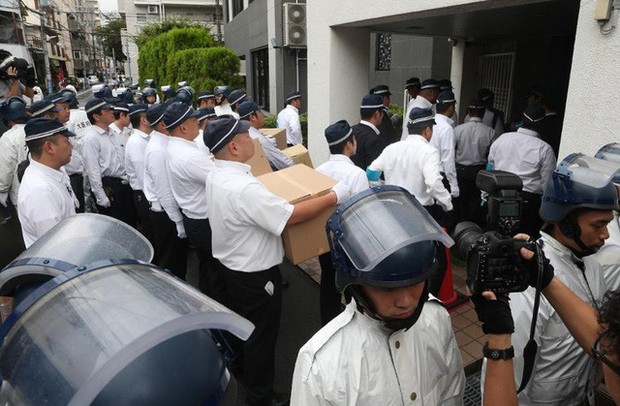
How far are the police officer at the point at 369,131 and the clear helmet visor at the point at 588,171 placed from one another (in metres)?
3.28

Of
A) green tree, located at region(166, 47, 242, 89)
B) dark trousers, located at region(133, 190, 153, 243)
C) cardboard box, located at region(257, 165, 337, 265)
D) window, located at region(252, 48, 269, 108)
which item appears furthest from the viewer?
window, located at region(252, 48, 269, 108)

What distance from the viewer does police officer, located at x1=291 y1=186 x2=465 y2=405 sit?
1.42 meters

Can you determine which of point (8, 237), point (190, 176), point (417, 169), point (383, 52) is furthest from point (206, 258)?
point (383, 52)

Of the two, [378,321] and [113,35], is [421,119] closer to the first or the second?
[378,321]

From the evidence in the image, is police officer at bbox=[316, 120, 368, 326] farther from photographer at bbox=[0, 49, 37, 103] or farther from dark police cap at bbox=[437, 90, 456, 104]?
photographer at bbox=[0, 49, 37, 103]

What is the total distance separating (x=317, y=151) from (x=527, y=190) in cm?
399

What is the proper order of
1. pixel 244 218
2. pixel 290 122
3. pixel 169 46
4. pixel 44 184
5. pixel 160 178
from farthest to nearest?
1. pixel 169 46
2. pixel 290 122
3. pixel 160 178
4. pixel 44 184
5. pixel 244 218

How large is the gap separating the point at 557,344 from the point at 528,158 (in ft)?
11.1

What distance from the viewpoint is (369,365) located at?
148cm

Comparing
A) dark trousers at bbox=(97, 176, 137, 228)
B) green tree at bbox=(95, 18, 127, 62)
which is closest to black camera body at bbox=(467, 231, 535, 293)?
dark trousers at bbox=(97, 176, 137, 228)

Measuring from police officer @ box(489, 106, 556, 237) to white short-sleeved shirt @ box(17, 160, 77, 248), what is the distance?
436 cm

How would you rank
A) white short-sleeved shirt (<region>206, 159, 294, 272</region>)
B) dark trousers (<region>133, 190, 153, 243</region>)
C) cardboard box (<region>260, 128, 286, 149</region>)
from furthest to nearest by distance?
cardboard box (<region>260, 128, 286, 149</region>)
dark trousers (<region>133, 190, 153, 243</region>)
white short-sleeved shirt (<region>206, 159, 294, 272</region>)

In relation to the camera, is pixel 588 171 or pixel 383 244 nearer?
pixel 383 244

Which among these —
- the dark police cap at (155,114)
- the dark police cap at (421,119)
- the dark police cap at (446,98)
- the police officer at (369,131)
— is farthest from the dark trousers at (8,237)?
the dark police cap at (446,98)
